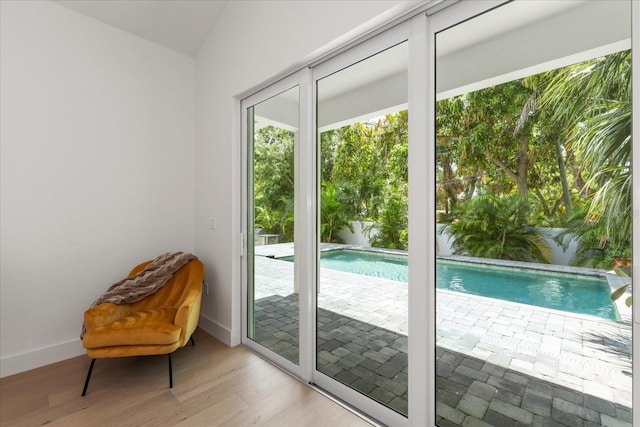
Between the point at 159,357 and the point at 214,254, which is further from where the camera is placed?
the point at 214,254

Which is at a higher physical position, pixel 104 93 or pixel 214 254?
pixel 104 93

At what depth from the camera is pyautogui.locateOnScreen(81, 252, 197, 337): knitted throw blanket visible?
2.39 m

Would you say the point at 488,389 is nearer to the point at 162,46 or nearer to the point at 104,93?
the point at 104,93

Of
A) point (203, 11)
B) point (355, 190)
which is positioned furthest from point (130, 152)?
point (355, 190)

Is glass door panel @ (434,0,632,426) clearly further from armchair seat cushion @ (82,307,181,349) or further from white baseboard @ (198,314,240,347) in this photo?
white baseboard @ (198,314,240,347)

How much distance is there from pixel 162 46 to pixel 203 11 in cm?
61

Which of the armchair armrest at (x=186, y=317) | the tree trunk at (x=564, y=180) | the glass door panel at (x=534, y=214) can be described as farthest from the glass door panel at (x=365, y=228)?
the armchair armrest at (x=186, y=317)

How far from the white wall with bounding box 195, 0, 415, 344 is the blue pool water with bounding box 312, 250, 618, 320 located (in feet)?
4.81

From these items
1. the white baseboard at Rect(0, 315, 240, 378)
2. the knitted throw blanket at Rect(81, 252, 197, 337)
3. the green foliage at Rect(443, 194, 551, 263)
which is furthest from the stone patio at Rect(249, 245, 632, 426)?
the knitted throw blanket at Rect(81, 252, 197, 337)

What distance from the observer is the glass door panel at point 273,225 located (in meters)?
2.43

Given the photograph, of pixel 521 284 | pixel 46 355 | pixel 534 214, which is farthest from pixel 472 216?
pixel 46 355

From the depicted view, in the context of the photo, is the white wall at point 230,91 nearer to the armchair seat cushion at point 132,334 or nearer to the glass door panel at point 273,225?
the glass door panel at point 273,225

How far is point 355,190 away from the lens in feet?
6.55

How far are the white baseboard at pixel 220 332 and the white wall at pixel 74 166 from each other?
2.79 ft
